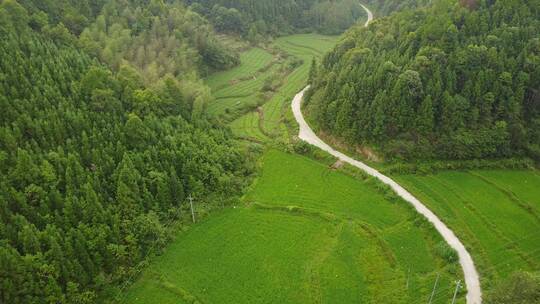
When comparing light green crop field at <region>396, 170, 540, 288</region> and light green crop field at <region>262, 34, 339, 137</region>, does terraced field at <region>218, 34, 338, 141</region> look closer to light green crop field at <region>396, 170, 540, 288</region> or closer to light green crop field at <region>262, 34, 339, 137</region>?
light green crop field at <region>262, 34, 339, 137</region>

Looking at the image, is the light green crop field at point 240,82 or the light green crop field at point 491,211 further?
the light green crop field at point 240,82

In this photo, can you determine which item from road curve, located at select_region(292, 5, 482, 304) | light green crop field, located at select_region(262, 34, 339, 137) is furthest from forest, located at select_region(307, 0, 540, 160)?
light green crop field, located at select_region(262, 34, 339, 137)

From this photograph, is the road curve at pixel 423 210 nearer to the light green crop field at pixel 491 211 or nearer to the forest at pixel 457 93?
the light green crop field at pixel 491 211

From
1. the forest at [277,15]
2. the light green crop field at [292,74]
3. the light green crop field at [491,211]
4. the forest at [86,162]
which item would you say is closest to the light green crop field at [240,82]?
the light green crop field at [292,74]

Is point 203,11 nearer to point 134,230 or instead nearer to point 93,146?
point 93,146

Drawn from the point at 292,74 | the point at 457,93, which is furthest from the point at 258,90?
the point at 457,93
